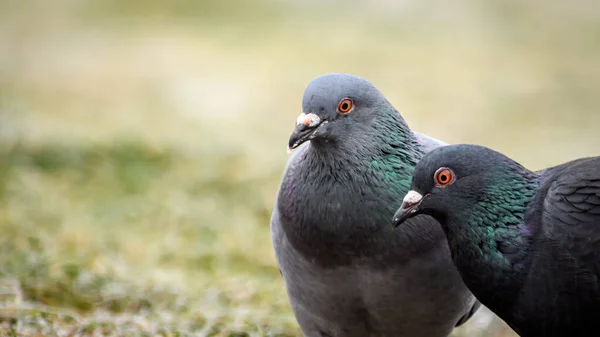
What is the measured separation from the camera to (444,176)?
4.26 meters

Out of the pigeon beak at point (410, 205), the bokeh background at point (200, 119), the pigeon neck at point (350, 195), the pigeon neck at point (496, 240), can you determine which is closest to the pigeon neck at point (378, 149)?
the pigeon neck at point (350, 195)

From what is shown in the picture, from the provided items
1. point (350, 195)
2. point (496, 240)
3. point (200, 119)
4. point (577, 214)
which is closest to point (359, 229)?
point (350, 195)

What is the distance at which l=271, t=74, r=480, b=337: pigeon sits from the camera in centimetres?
481

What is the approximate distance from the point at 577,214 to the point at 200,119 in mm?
9321

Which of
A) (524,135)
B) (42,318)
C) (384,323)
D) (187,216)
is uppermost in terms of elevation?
(524,135)

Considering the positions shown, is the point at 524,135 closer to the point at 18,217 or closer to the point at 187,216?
the point at 187,216

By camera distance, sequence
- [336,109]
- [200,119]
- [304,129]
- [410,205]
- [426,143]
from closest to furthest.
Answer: [410,205]
[304,129]
[336,109]
[426,143]
[200,119]

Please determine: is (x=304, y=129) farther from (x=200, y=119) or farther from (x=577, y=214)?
(x=200, y=119)

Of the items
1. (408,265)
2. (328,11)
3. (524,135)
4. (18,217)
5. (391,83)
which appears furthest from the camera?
(328,11)

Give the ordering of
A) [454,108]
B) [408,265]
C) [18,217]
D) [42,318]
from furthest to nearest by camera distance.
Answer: [454,108] → [18,217] → [42,318] → [408,265]

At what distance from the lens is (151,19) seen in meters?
19.0

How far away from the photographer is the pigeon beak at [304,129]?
471 centimetres

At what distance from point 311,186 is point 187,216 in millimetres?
4212

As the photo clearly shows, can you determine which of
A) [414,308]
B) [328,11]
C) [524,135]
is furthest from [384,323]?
[328,11]
